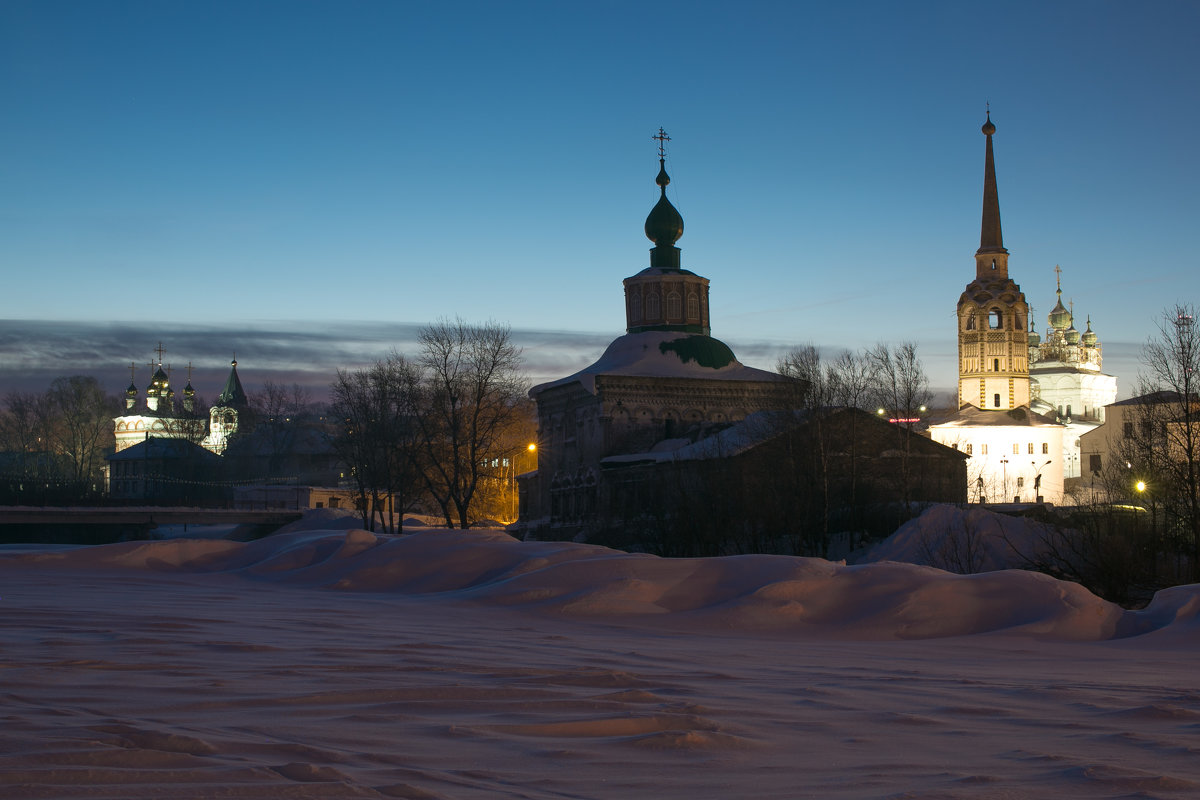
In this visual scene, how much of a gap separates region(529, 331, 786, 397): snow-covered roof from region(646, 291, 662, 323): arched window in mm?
1660

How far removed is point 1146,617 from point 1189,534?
48.0 feet

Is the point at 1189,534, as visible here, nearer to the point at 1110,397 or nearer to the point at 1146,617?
the point at 1146,617

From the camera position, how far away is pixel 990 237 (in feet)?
307

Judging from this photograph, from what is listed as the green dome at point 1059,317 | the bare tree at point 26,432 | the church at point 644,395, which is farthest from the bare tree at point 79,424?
the green dome at point 1059,317

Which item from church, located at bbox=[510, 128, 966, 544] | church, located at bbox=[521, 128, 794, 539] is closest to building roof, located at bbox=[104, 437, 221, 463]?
church, located at bbox=[510, 128, 966, 544]

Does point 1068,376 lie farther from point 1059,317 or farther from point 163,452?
point 163,452

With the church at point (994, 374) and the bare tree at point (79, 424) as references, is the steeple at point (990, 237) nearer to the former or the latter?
the church at point (994, 374)

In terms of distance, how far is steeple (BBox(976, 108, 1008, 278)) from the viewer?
306 feet

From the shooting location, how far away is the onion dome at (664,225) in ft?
189

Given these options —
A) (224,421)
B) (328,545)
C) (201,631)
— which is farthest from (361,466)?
(224,421)

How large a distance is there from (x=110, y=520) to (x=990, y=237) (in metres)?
64.8

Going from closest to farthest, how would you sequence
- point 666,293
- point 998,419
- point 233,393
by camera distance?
point 666,293, point 998,419, point 233,393

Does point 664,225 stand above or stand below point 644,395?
above

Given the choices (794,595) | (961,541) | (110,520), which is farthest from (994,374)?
(794,595)
